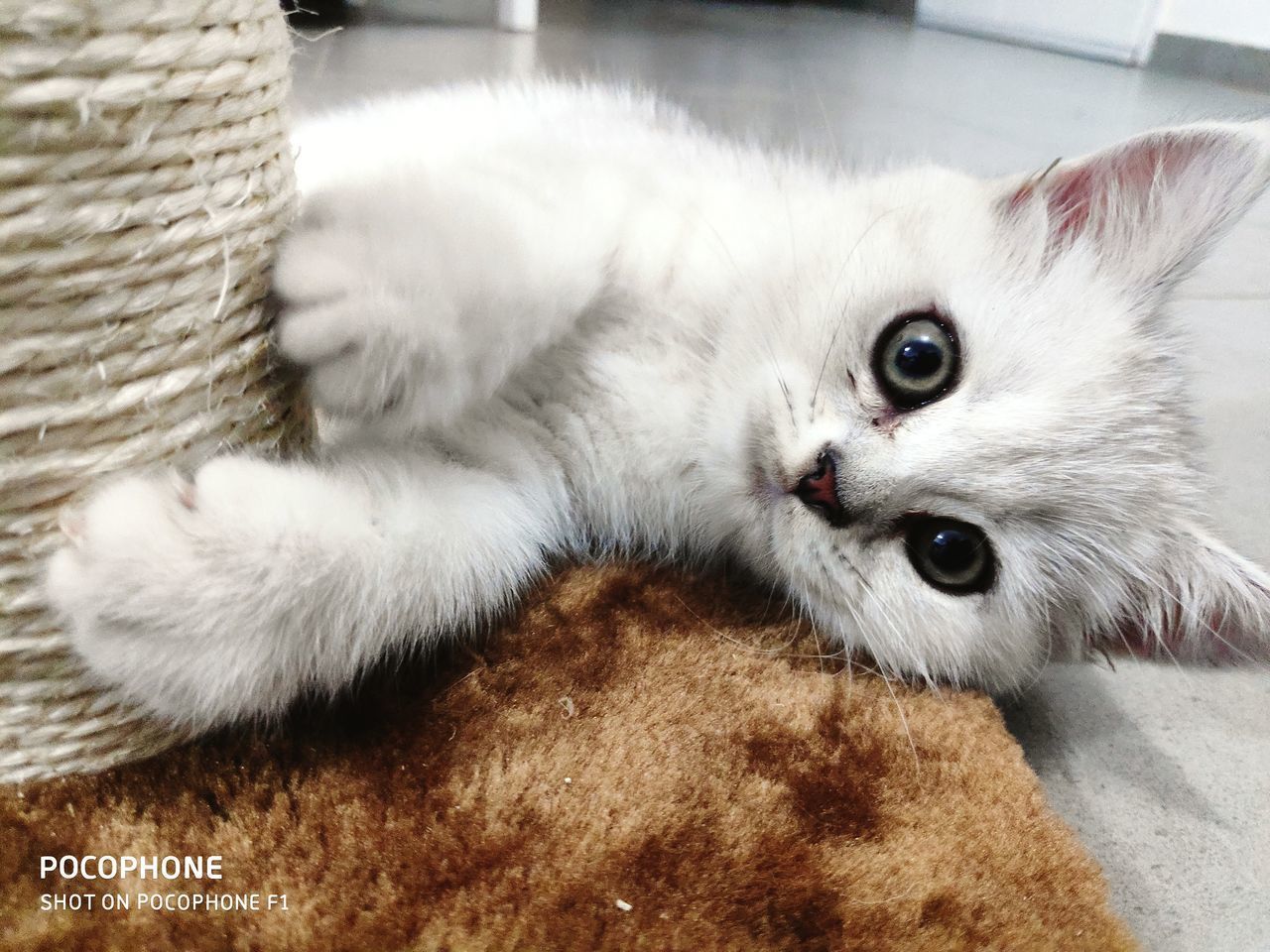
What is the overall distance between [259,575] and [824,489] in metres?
0.51

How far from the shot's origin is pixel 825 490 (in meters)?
→ 0.92

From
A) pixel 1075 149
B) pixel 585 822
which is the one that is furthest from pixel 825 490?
pixel 1075 149

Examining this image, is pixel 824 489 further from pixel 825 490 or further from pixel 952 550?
pixel 952 550

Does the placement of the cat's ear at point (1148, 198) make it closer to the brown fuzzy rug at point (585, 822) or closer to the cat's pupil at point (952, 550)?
the cat's pupil at point (952, 550)

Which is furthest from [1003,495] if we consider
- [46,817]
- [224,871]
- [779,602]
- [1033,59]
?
[1033,59]

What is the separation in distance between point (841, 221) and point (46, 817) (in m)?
0.92

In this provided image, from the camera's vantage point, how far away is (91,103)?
23.5 inches

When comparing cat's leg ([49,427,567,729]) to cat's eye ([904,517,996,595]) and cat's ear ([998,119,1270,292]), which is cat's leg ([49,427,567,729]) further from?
cat's ear ([998,119,1270,292])

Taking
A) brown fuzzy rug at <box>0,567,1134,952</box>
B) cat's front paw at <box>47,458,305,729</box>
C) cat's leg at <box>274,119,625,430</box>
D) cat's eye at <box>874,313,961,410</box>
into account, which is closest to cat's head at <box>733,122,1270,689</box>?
cat's eye at <box>874,313,961,410</box>

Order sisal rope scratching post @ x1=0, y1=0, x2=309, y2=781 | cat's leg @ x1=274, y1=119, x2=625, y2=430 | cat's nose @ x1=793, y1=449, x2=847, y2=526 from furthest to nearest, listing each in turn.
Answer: cat's nose @ x1=793, y1=449, x2=847, y2=526 → cat's leg @ x1=274, y1=119, x2=625, y2=430 → sisal rope scratching post @ x1=0, y1=0, x2=309, y2=781

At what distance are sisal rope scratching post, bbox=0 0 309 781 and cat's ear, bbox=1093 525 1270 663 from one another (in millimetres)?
921

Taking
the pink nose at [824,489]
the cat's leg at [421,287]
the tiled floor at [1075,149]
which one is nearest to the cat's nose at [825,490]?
the pink nose at [824,489]

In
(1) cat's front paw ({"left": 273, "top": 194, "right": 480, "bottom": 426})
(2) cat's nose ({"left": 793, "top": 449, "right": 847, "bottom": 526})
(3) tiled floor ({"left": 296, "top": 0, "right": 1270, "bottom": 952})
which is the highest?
(1) cat's front paw ({"left": 273, "top": 194, "right": 480, "bottom": 426})

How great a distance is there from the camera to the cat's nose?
915 millimetres
